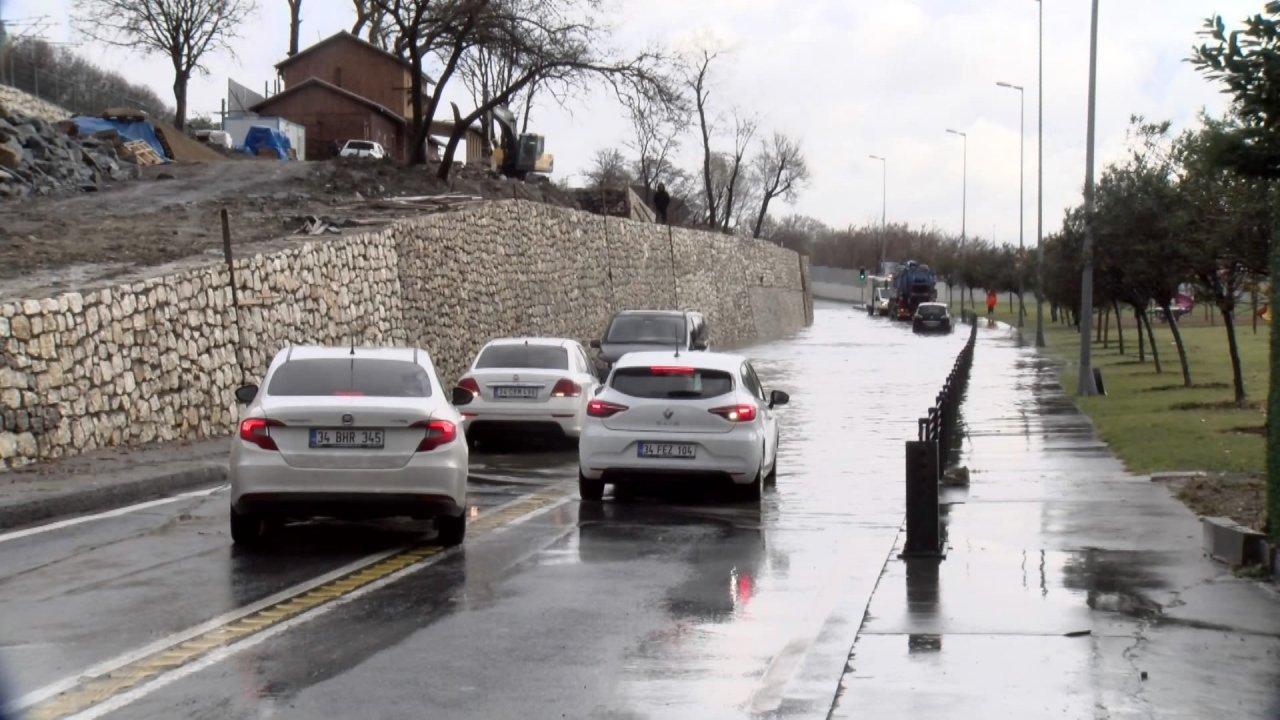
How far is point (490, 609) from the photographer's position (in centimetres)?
969

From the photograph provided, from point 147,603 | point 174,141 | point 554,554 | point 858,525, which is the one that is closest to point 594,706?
point 147,603

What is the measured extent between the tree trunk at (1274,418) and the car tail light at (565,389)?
11093 millimetres

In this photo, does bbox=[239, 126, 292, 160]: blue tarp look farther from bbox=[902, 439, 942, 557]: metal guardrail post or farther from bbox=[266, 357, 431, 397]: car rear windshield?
bbox=[902, 439, 942, 557]: metal guardrail post

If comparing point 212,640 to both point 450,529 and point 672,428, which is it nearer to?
point 450,529

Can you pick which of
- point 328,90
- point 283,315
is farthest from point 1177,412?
point 328,90

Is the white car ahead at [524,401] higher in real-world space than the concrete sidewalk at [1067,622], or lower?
higher

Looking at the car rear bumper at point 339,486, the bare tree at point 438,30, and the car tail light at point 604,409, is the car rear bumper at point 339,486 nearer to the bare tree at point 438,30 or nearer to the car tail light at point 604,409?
the car tail light at point 604,409

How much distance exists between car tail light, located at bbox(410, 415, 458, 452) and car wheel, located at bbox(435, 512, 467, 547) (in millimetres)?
644

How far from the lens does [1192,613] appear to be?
377 inches

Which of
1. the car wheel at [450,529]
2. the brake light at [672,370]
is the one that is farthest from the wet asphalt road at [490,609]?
the brake light at [672,370]

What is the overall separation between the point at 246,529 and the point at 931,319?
70.5 metres

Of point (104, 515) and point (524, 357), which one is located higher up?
point (524, 357)

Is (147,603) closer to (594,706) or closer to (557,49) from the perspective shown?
(594,706)

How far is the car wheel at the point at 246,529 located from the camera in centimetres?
1210
